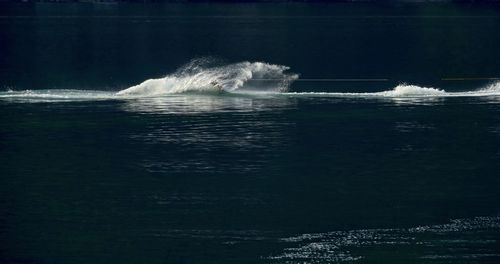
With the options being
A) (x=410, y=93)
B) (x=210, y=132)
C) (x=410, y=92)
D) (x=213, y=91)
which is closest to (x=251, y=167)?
(x=210, y=132)

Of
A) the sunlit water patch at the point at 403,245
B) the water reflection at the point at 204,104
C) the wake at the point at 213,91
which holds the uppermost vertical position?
the wake at the point at 213,91

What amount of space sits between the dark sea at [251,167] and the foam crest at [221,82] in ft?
0.47

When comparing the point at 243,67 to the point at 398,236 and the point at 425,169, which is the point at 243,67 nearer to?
the point at 425,169

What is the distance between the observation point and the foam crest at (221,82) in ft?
275

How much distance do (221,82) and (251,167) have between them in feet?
89.6

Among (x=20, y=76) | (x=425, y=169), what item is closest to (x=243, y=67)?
(x=20, y=76)

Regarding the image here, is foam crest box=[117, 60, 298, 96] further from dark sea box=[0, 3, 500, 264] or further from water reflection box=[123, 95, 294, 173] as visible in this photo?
water reflection box=[123, 95, 294, 173]

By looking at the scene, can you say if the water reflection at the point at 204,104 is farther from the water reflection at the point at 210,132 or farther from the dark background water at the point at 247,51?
the dark background water at the point at 247,51

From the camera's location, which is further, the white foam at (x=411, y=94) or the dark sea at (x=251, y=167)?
the white foam at (x=411, y=94)

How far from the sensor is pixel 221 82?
278ft

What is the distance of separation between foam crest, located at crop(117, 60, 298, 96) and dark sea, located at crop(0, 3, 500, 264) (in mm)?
142

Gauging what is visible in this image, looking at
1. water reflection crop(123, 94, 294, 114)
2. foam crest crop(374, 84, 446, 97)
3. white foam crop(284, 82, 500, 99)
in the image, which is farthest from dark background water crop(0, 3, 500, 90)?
water reflection crop(123, 94, 294, 114)

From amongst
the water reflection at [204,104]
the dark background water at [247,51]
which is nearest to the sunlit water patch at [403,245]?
the water reflection at [204,104]

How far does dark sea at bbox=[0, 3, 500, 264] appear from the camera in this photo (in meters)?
45.1
